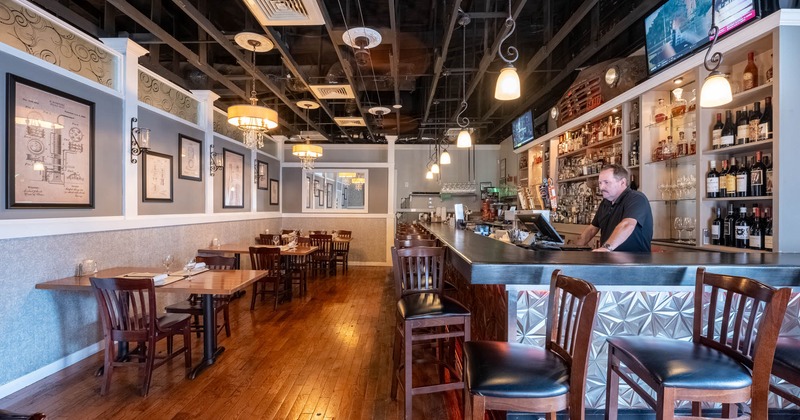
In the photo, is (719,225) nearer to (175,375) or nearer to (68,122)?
(175,375)

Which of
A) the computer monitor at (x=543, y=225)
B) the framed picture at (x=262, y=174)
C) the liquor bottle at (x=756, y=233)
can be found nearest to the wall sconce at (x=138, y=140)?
the framed picture at (x=262, y=174)

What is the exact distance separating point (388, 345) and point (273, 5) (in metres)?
3.37

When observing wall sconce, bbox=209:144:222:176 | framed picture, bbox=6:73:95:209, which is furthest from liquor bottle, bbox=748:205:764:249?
wall sconce, bbox=209:144:222:176

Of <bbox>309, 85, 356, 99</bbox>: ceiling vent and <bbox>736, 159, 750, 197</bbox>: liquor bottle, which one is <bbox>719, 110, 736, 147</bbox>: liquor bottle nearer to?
<bbox>736, 159, 750, 197</bbox>: liquor bottle

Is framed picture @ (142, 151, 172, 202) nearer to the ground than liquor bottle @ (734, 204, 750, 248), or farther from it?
farther from it

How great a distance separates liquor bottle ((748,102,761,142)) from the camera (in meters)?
2.66

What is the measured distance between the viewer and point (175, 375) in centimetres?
317

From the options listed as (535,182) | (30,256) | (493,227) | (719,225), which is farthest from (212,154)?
(719,225)

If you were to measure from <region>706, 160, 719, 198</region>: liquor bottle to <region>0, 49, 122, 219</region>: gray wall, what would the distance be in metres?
5.48

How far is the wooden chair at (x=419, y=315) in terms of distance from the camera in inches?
87.7

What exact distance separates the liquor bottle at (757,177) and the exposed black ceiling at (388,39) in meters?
1.58

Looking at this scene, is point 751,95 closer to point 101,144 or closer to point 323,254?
point 101,144

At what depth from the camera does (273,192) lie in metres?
8.73

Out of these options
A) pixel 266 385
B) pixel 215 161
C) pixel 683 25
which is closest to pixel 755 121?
pixel 683 25
